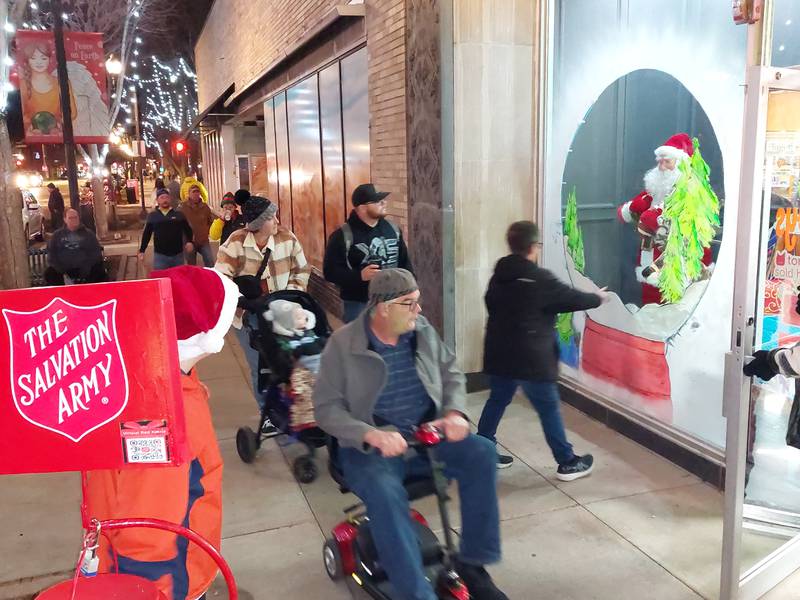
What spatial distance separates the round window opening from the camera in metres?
4.78

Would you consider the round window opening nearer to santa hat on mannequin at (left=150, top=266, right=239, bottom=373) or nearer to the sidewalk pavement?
the sidewalk pavement

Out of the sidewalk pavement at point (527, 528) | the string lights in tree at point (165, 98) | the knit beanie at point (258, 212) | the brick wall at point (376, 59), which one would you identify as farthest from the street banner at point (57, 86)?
the string lights in tree at point (165, 98)

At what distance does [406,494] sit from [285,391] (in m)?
1.71

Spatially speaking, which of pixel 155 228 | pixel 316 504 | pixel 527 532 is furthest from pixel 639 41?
pixel 155 228

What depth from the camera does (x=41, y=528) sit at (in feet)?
14.8

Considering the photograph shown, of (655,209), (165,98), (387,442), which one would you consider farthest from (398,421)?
(165,98)

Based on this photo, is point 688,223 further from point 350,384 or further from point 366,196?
point 350,384

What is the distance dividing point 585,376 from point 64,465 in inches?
191

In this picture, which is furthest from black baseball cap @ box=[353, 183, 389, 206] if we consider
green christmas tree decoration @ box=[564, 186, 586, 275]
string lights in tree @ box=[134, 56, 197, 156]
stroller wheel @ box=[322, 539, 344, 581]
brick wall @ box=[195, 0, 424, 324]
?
string lights in tree @ box=[134, 56, 197, 156]

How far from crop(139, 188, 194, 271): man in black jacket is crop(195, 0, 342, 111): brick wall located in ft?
11.5

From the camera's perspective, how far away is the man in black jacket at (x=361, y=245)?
5660 millimetres

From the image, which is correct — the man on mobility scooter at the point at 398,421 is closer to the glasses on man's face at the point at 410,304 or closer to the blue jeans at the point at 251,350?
the glasses on man's face at the point at 410,304

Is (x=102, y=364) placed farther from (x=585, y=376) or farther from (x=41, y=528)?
(x=585, y=376)

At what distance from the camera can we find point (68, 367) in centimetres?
199
